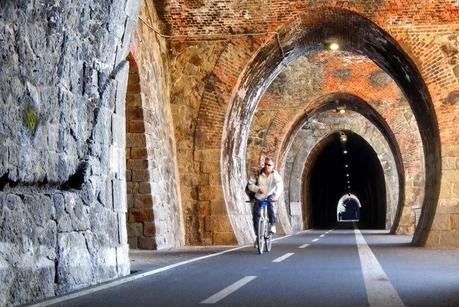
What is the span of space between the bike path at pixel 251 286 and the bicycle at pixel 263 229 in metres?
2.37

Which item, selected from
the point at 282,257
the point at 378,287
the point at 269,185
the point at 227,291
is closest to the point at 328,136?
the point at 269,185

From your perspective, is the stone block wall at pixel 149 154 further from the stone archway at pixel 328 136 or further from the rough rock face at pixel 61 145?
the stone archway at pixel 328 136

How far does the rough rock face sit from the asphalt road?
61cm

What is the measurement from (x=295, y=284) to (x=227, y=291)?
1085mm

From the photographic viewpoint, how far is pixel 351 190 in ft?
248

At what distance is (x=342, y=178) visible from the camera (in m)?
65.8

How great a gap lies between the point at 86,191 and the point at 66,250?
1.05 m

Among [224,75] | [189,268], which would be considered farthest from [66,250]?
[224,75]

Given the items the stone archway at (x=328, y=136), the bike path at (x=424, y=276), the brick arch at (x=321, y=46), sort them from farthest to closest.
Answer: the stone archway at (x=328, y=136) → the brick arch at (x=321, y=46) → the bike path at (x=424, y=276)

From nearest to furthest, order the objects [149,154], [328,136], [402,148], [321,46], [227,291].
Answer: [227,291], [149,154], [321,46], [402,148], [328,136]

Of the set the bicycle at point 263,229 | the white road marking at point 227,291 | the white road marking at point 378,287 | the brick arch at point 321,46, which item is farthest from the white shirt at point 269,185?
the white road marking at point 227,291

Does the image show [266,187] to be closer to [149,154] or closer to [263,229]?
[263,229]

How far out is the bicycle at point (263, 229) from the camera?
14.6m

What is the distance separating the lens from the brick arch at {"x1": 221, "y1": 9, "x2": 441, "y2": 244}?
1889 cm
